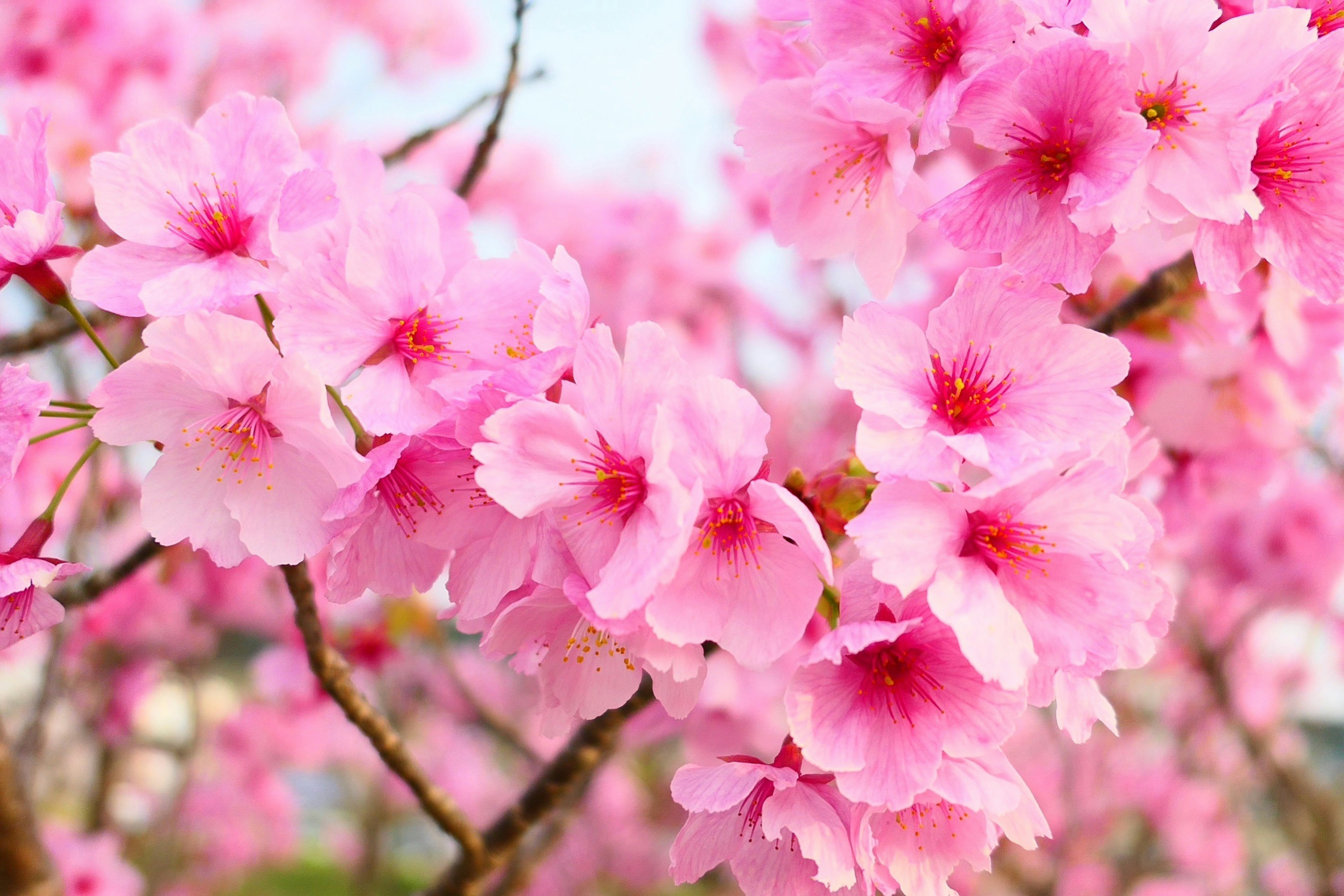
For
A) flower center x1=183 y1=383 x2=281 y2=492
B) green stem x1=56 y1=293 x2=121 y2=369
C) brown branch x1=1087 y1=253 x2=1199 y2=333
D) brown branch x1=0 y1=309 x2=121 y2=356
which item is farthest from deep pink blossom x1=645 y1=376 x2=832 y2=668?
brown branch x1=0 y1=309 x2=121 y2=356

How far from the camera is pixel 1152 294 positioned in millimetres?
1280

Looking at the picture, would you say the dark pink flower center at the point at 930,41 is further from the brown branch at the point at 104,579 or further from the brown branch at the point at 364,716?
the brown branch at the point at 104,579

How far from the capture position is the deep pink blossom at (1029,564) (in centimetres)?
67

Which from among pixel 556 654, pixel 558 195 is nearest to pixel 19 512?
pixel 556 654

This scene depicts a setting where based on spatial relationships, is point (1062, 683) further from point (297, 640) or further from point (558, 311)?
point (297, 640)

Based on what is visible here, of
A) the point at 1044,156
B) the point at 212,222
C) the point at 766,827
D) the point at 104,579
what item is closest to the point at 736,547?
the point at 766,827

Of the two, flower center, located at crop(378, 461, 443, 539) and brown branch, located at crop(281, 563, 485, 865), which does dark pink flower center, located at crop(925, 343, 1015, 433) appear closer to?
flower center, located at crop(378, 461, 443, 539)

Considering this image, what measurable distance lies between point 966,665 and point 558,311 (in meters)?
0.42

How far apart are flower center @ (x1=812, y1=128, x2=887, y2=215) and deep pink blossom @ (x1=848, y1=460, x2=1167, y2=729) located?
390mm

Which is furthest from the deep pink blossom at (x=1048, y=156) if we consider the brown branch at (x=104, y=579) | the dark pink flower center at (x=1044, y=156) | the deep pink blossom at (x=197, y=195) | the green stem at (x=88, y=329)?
the brown branch at (x=104, y=579)

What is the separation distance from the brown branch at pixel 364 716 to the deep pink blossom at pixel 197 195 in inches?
14.1

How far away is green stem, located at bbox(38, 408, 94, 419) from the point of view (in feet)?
2.62

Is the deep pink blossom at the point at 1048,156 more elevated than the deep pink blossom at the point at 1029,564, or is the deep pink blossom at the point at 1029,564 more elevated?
the deep pink blossom at the point at 1048,156

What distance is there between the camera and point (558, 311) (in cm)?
75
